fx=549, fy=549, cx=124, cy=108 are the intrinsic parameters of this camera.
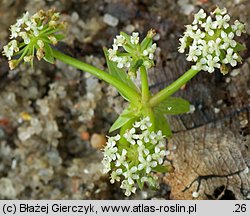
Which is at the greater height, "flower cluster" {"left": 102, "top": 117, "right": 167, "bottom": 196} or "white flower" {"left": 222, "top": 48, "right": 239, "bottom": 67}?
"white flower" {"left": 222, "top": 48, "right": 239, "bottom": 67}

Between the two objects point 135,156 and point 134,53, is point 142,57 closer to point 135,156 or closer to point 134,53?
point 134,53

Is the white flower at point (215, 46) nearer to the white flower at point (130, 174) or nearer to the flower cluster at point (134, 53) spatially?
the flower cluster at point (134, 53)

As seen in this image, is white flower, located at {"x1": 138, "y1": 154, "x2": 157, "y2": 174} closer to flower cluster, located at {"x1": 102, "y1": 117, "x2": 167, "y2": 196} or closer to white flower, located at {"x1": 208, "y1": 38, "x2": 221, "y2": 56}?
flower cluster, located at {"x1": 102, "y1": 117, "x2": 167, "y2": 196}

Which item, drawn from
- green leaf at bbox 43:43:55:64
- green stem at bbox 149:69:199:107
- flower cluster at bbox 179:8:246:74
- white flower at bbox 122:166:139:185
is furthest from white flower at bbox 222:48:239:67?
green leaf at bbox 43:43:55:64

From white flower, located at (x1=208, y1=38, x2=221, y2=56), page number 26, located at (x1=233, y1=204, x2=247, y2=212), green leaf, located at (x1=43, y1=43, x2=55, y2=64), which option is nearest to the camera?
white flower, located at (x1=208, y1=38, x2=221, y2=56)

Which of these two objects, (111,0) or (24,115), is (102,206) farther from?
(111,0)

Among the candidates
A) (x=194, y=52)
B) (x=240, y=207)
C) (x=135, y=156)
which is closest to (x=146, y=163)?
(x=135, y=156)
